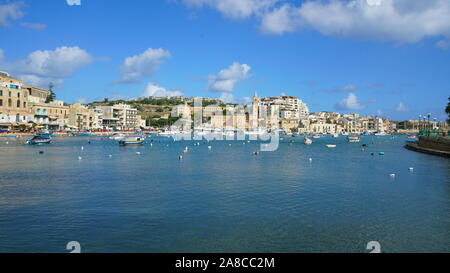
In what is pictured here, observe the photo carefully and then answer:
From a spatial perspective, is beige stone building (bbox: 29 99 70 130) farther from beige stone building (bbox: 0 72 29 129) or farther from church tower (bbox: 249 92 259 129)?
church tower (bbox: 249 92 259 129)

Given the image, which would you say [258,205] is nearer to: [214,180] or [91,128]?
[214,180]

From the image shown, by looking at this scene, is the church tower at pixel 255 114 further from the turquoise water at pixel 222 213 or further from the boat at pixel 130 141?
the turquoise water at pixel 222 213

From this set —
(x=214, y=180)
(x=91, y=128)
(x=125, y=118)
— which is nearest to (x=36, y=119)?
(x=91, y=128)

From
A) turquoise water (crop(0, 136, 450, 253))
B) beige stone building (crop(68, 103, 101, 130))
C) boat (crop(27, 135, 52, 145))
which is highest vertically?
beige stone building (crop(68, 103, 101, 130))

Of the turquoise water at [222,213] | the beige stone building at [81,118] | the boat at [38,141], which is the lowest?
the turquoise water at [222,213]

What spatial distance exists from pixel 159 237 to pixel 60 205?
6.60 meters

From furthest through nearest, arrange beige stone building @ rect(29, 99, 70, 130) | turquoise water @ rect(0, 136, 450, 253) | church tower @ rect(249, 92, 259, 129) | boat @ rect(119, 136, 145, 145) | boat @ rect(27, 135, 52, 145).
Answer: church tower @ rect(249, 92, 259, 129) → beige stone building @ rect(29, 99, 70, 130) → boat @ rect(119, 136, 145, 145) → boat @ rect(27, 135, 52, 145) → turquoise water @ rect(0, 136, 450, 253)

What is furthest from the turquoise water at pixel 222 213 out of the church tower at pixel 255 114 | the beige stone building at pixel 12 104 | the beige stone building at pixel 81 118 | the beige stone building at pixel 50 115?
the church tower at pixel 255 114

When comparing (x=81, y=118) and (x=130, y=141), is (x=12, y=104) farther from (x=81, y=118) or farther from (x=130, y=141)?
(x=130, y=141)

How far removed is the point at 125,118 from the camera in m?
143

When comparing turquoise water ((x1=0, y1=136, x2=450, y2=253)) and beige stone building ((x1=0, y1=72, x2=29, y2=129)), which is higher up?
beige stone building ((x1=0, y1=72, x2=29, y2=129))

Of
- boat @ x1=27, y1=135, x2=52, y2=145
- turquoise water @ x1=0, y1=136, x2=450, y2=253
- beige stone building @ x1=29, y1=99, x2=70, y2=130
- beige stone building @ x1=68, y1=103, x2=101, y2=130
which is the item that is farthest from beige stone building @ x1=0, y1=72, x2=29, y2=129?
turquoise water @ x1=0, y1=136, x2=450, y2=253

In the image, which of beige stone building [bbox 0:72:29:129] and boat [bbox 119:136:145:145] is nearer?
boat [bbox 119:136:145:145]
